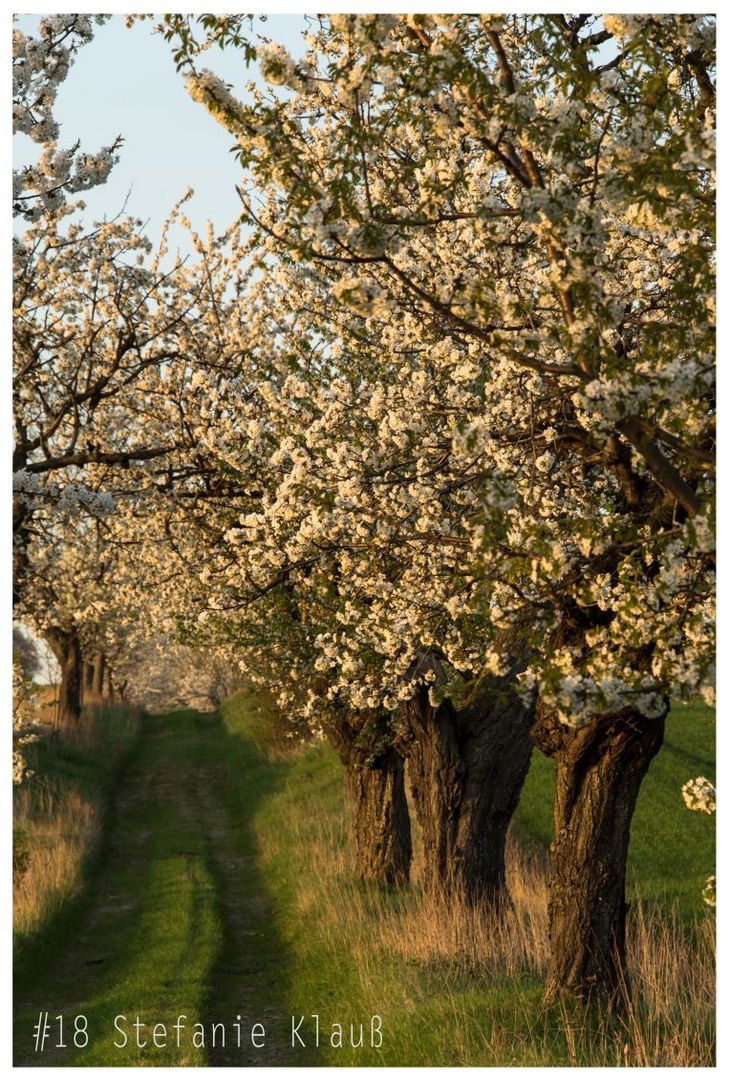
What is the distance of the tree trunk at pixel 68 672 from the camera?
42281 millimetres

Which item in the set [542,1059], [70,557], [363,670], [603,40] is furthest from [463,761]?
[70,557]

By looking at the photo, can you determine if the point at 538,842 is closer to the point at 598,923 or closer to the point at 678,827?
the point at 678,827

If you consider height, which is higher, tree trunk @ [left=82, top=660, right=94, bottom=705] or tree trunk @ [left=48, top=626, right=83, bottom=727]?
tree trunk @ [left=48, top=626, right=83, bottom=727]

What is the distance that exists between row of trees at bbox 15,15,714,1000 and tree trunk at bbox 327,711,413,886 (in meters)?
0.06

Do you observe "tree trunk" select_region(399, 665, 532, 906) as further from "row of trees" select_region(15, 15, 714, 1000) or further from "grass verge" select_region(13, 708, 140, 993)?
"grass verge" select_region(13, 708, 140, 993)

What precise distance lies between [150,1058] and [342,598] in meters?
5.68

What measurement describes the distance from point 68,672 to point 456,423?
36294 millimetres

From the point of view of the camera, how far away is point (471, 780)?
54.0ft

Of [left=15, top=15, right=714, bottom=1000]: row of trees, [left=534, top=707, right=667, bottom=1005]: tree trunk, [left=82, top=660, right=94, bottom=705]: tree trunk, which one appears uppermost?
[left=15, top=15, right=714, bottom=1000]: row of trees

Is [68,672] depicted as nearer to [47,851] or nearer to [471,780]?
[47,851]

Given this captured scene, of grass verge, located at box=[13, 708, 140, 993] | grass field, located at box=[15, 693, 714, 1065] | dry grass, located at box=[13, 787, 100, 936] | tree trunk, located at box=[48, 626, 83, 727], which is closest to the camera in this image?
grass field, located at box=[15, 693, 714, 1065]

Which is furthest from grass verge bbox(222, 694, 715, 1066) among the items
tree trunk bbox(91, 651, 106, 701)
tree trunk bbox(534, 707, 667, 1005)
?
tree trunk bbox(91, 651, 106, 701)

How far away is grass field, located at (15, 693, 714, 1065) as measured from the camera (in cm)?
1071

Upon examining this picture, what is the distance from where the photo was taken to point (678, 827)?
2419cm
